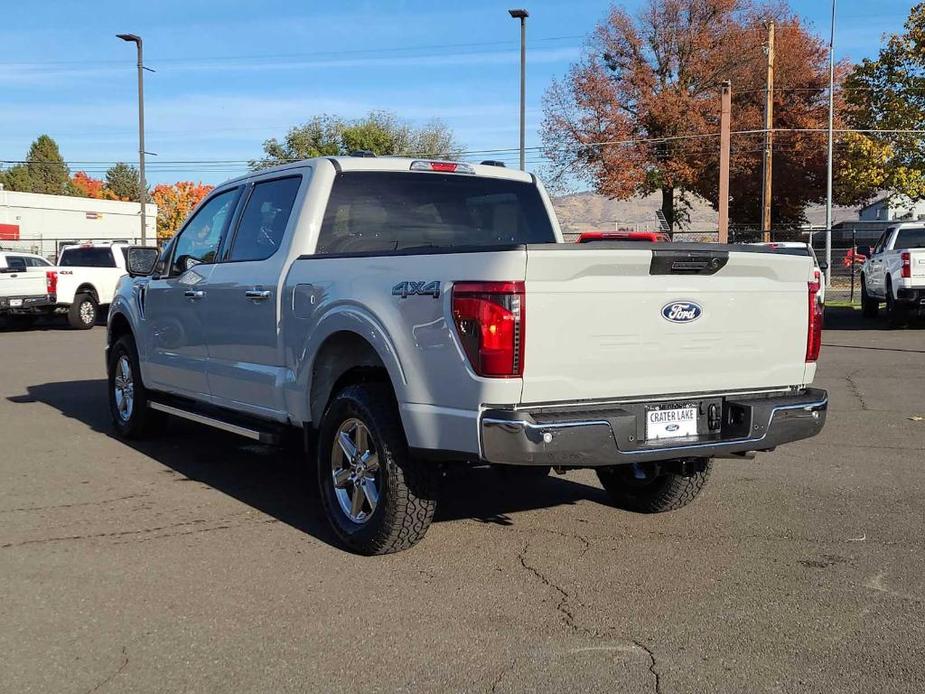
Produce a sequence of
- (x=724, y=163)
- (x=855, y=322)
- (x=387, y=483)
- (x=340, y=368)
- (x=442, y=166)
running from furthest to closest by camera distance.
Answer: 1. (x=724, y=163)
2. (x=855, y=322)
3. (x=442, y=166)
4. (x=340, y=368)
5. (x=387, y=483)

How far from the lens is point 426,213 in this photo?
6516 millimetres

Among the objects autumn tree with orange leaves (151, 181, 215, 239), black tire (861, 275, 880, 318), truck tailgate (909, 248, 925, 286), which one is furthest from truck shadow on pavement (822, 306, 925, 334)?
autumn tree with orange leaves (151, 181, 215, 239)

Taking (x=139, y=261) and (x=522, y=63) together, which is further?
(x=522, y=63)

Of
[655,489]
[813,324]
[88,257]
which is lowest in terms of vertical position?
[655,489]

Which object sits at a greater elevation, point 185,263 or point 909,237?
point 909,237

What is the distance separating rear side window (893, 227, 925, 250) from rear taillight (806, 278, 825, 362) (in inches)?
645

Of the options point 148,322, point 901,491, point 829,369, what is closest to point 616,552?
point 901,491

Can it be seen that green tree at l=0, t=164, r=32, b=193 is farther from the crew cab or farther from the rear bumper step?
the rear bumper step

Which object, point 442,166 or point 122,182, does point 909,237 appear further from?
point 122,182

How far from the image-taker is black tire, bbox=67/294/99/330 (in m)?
22.2

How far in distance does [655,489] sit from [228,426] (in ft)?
8.73

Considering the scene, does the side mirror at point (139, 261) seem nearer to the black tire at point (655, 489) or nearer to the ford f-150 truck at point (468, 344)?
the ford f-150 truck at point (468, 344)

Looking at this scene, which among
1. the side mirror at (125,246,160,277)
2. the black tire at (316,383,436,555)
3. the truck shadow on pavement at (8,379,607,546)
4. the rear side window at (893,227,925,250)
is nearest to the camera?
the black tire at (316,383,436,555)

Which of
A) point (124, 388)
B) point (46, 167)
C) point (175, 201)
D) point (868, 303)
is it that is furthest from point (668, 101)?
Result: point (46, 167)
